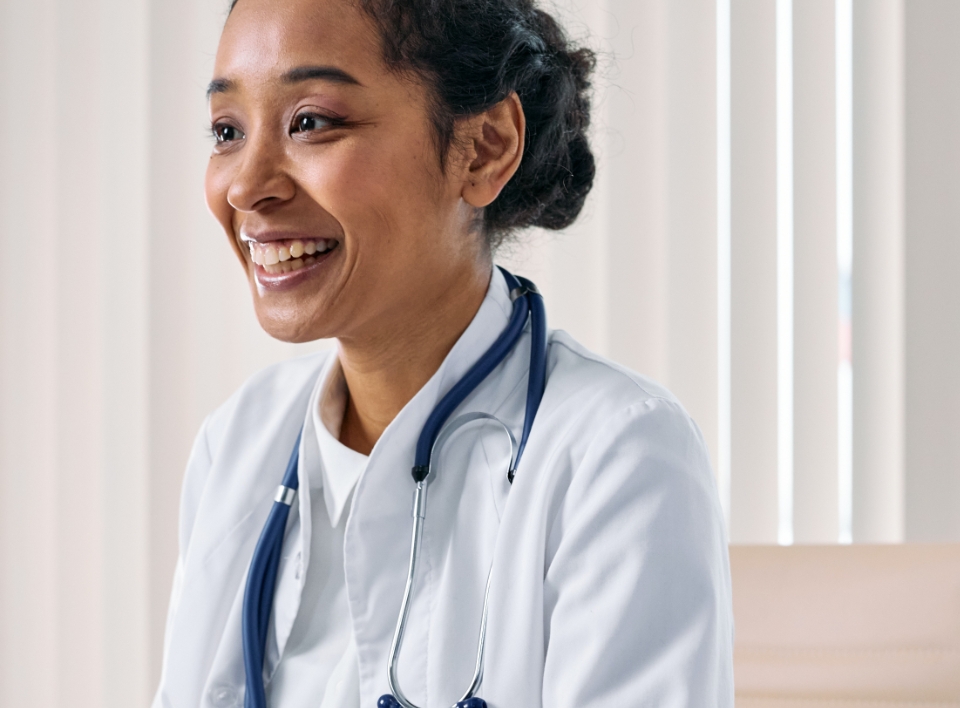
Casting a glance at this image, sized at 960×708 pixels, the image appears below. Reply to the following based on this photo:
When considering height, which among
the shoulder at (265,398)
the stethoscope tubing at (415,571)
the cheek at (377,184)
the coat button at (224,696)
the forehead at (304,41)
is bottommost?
the coat button at (224,696)

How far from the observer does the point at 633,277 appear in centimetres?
175

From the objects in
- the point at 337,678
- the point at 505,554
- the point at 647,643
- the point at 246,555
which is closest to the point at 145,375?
the point at 246,555

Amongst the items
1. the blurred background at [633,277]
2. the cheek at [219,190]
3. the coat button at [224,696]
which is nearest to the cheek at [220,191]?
the cheek at [219,190]

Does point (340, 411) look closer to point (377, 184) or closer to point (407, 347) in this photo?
point (407, 347)

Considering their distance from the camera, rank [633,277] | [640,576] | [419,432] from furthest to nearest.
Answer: [633,277] < [419,432] < [640,576]

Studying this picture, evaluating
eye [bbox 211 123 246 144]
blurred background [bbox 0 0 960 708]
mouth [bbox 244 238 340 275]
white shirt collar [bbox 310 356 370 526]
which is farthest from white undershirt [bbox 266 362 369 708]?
blurred background [bbox 0 0 960 708]

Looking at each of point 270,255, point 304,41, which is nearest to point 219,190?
point 270,255

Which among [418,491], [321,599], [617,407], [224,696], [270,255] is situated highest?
[270,255]

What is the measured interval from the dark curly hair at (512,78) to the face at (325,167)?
3cm

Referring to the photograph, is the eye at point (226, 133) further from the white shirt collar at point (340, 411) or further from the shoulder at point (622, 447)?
the shoulder at point (622, 447)

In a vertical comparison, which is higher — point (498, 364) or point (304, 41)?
point (304, 41)

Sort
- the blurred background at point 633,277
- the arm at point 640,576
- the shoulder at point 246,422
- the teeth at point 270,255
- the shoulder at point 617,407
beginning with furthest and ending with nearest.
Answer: the blurred background at point 633,277 < the shoulder at point 246,422 < the teeth at point 270,255 < the shoulder at point 617,407 < the arm at point 640,576

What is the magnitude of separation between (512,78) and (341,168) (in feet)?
0.88

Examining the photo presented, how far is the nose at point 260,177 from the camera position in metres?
0.98
